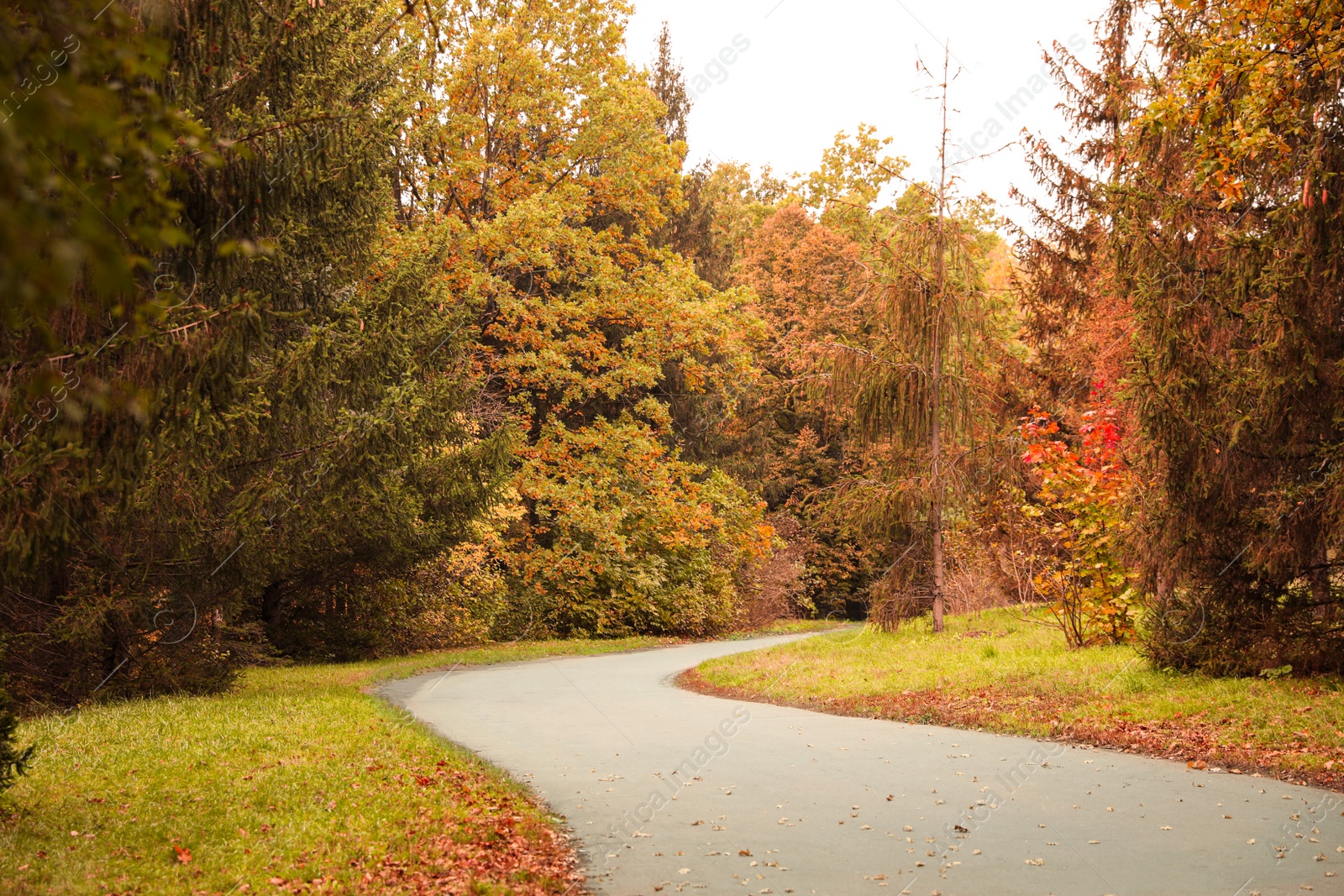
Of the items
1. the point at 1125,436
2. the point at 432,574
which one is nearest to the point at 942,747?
the point at 1125,436

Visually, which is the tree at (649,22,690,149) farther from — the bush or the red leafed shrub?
the bush

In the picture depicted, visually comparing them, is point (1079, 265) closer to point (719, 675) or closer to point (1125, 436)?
point (1125, 436)

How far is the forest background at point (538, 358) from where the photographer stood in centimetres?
664

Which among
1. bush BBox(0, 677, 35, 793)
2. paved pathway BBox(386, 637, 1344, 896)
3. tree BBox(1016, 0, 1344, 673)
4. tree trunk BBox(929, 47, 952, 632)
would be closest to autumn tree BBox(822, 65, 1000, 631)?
tree trunk BBox(929, 47, 952, 632)

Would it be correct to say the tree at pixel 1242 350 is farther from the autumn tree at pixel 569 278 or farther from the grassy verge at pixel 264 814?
the autumn tree at pixel 569 278

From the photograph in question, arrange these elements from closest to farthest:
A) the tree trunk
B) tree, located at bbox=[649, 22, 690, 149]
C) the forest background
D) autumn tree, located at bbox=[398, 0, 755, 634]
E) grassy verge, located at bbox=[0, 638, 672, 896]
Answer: grassy verge, located at bbox=[0, 638, 672, 896] → the forest background → the tree trunk → autumn tree, located at bbox=[398, 0, 755, 634] → tree, located at bbox=[649, 22, 690, 149]

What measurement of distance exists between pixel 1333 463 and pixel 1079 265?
47.6 ft

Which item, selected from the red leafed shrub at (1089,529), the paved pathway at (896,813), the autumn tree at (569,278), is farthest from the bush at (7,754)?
the autumn tree at (569,278)

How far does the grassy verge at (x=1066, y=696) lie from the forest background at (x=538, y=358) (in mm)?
924

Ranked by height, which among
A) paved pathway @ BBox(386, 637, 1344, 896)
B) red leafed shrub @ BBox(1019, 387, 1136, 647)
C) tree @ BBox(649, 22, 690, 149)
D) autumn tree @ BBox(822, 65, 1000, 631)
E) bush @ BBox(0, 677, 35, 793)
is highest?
tree @ BBox(649, 22, 690, 149)

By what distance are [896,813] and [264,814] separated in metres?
4.27

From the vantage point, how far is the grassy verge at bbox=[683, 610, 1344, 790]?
349 inches

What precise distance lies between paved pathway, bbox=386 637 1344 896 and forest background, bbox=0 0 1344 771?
3787mm

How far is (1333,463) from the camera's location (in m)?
10.2
